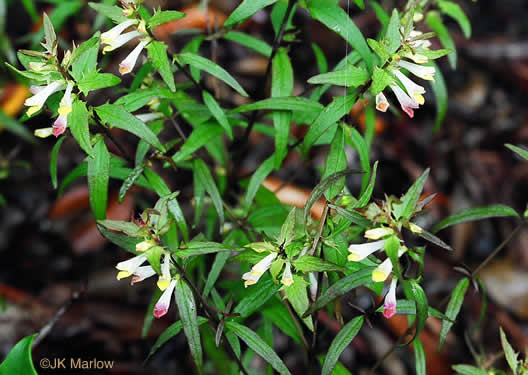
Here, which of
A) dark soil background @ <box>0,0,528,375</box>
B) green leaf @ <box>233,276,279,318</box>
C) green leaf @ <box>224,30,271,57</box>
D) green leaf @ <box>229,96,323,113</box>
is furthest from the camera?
dark soil background @ <box>0,0,528,375</box>

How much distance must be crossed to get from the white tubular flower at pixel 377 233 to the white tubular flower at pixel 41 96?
0.91m

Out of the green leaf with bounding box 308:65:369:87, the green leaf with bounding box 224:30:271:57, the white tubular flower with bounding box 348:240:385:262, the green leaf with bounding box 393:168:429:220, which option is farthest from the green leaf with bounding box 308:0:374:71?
the white tubular flower with bounding box 348:240:385:262

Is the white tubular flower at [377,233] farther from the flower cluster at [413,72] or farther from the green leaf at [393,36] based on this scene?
the green leaf at [393,36]

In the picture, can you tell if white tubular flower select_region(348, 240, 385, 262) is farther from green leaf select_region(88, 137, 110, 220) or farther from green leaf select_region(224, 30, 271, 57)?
green leaf select_region(224, 30, 271, 57)

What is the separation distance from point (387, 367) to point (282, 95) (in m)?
1.71

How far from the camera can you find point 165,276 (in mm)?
1348

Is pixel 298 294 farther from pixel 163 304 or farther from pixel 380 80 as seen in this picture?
pixel 380 80

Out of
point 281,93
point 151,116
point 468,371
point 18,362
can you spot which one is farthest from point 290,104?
point 18,362

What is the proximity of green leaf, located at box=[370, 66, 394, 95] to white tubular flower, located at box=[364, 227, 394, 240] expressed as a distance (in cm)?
42

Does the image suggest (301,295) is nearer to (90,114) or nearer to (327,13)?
(90,114)

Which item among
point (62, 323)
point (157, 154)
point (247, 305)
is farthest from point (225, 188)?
point (62, 323)

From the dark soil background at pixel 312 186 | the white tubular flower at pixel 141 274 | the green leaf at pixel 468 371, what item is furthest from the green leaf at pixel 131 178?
the green leaf at pixel 468 371

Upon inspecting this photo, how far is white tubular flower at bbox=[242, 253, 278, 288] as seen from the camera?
1.39 metres

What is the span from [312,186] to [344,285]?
1859mm
